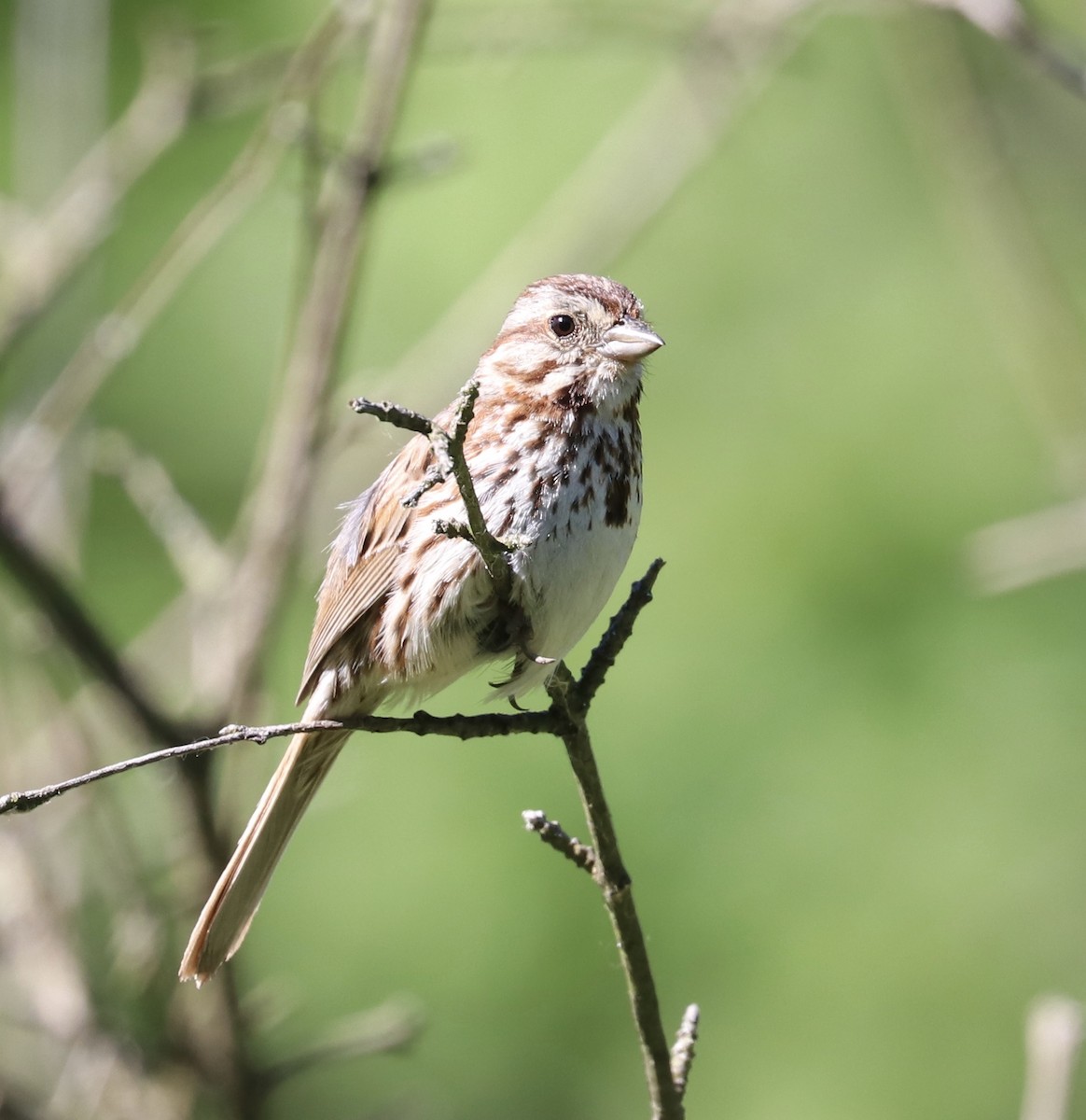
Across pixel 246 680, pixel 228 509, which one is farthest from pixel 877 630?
pixel 246 680

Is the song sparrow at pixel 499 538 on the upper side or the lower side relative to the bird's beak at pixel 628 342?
lower

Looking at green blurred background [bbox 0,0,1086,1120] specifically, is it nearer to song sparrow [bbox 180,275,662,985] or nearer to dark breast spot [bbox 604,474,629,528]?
song sparrow [bbox 180,275,662,985]

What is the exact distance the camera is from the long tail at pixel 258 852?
3.16 meters

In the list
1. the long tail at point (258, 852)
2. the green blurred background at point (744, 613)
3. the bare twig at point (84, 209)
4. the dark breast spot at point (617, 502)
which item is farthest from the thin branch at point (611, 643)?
the green blurred background at point (744, 613)

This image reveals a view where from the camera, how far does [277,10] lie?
7.05 meters

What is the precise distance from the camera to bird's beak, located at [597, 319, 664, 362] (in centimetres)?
318

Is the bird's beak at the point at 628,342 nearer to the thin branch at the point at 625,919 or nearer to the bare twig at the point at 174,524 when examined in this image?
the thin branch at the point at 625,919

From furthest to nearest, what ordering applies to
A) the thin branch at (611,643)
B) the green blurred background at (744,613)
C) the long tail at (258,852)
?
the green blurred background at (744,613) < the long tail at (258,852) < the thin branch at (611,643)

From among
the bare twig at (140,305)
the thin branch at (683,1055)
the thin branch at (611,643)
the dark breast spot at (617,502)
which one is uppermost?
the bare twig at (140,305)

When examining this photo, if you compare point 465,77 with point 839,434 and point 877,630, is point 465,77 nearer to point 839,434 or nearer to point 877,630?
point 839,434

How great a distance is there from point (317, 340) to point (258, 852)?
1288 mm

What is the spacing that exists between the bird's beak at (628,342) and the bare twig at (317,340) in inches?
38.1

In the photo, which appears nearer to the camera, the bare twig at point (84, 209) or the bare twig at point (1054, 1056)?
the bare twig at point (1054, 1056)

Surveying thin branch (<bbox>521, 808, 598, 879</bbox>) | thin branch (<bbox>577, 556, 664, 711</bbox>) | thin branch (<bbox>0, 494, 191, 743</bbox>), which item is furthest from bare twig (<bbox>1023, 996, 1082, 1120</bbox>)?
thin branch (<bbox>0, 494, 191, 743</bbox>)
